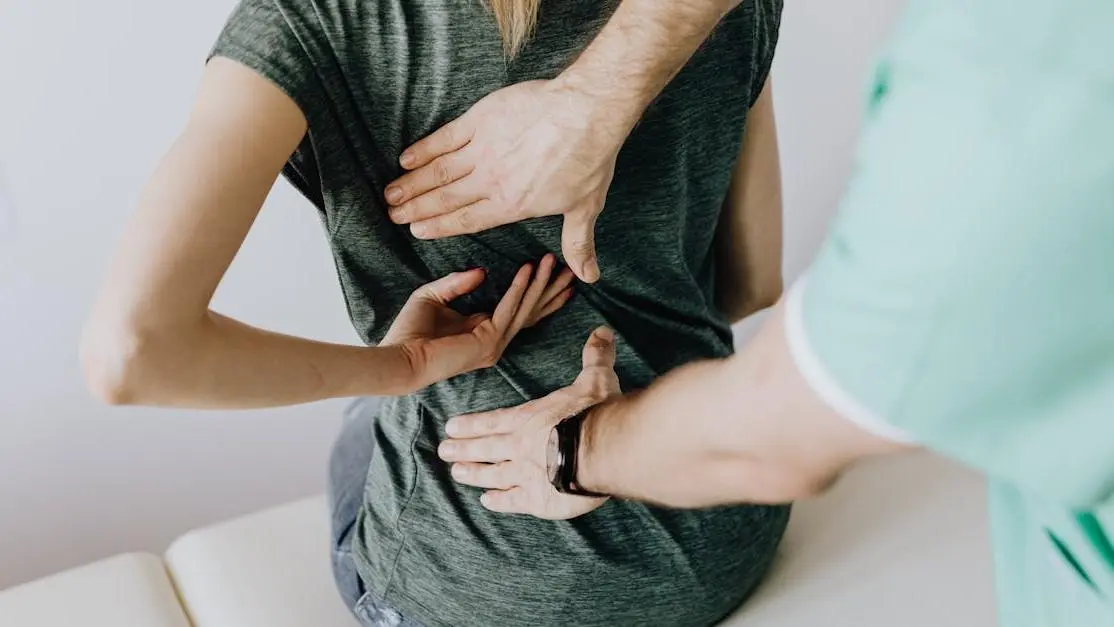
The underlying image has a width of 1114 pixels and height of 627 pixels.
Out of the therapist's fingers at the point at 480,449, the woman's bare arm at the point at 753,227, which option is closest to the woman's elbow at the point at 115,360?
the therapist's fingers at the point at 480,449

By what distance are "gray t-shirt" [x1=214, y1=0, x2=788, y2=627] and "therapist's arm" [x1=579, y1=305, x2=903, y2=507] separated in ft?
0.74

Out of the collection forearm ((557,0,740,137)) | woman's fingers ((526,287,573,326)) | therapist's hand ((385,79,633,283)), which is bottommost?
woman's fingers ((526,287,573,326))

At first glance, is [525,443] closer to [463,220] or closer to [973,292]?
[463,220]

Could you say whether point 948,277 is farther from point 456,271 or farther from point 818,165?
point 818,165

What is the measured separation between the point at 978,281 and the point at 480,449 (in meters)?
0.63

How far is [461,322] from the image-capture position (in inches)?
38.4

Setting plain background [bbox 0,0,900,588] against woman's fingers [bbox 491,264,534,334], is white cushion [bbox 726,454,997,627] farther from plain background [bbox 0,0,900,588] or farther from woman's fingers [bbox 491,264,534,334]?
plain background [bbox 0,0,900,588]

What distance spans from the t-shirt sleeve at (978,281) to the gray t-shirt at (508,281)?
43cm

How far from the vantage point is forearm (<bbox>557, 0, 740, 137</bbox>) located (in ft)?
2.55

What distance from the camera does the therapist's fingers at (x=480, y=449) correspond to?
0.94 meters

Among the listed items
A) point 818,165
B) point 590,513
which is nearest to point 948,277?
point 590,513

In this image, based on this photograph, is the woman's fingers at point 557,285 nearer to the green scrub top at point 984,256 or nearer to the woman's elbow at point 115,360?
the woman's elbow at point 115,360

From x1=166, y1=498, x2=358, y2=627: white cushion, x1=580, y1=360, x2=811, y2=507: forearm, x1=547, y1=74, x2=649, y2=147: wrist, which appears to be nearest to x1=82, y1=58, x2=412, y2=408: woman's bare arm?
x1=547, y1=74, x2=649, y2=147: wrist

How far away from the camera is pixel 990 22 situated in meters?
0.38
